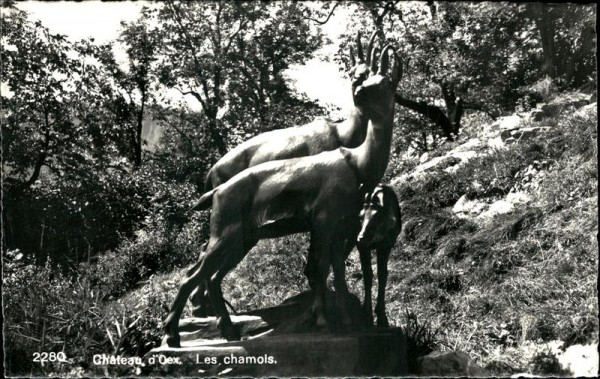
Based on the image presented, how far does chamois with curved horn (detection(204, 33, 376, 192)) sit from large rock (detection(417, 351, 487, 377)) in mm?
2156

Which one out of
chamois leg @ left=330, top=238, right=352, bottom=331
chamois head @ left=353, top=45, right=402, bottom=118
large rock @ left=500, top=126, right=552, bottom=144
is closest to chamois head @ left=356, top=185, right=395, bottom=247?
chamois leg @ left=330, top=238, right=352, bottom=331

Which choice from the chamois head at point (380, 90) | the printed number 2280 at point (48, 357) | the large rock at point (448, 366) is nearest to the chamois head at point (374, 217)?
the chamois head at point (380, 90)

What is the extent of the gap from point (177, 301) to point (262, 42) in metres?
10.6

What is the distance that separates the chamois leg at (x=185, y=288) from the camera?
573 cm

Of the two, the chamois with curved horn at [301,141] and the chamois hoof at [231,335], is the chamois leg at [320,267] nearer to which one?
the chamois hoof at [231,335]

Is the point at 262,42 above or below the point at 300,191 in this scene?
above

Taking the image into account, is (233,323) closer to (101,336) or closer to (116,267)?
(101,336)

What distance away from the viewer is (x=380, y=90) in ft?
18.9

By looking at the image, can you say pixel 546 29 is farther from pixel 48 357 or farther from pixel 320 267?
pixel 48 357

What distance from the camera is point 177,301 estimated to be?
227 inches

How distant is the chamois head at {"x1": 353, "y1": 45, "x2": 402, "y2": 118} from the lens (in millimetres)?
5766

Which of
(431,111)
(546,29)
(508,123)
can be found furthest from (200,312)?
(431,111)

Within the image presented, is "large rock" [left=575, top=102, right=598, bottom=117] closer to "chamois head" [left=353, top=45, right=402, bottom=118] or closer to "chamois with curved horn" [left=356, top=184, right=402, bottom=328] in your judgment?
"chamois head" [left=353, top=45, right=402, bottom=118]

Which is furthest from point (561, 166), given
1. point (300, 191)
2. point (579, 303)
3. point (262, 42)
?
point (262, 42)
